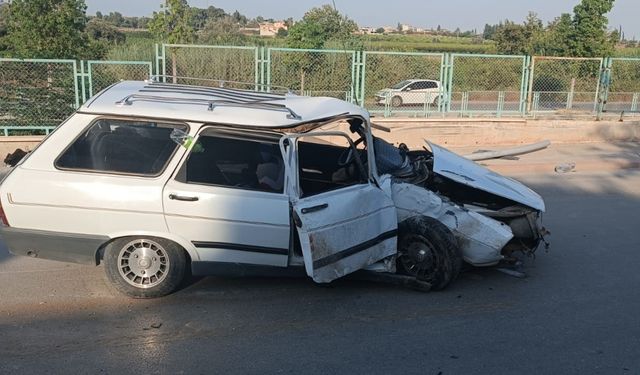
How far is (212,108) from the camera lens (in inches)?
195

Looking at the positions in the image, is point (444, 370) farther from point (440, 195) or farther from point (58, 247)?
point (58, 247)

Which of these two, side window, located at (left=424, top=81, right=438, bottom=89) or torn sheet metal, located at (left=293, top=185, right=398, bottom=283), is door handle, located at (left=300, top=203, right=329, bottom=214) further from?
side window, located at (left=424, top=81, right=438, bottom=89)

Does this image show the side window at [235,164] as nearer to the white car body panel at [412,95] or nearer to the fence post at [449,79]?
the white car body panel at [412,95]

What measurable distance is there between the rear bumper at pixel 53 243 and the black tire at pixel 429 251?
2.51 m

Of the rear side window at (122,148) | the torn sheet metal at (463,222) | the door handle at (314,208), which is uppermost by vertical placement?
the rear side window at (122,148)

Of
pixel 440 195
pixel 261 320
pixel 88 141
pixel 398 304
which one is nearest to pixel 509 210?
pixel 440 195

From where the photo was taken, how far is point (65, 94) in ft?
41.3

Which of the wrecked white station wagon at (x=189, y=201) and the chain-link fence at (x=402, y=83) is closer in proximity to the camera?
the wrecked white station wagon at (x=189, y=201)

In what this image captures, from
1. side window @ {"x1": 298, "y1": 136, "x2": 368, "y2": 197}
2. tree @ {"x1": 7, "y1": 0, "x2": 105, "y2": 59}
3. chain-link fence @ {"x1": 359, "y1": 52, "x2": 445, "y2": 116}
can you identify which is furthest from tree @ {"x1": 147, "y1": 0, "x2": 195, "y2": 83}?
side window @ {"x1": 298, "y1": 136, "x2": 368, "y2": 197}

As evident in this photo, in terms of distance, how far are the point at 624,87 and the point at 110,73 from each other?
1538 centimetres

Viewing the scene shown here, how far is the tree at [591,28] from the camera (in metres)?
26.7

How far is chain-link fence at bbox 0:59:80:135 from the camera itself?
12.2m

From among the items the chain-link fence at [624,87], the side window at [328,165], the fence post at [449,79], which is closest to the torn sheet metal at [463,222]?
the side window at [328,165]

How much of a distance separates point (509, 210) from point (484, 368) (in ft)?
6.64
